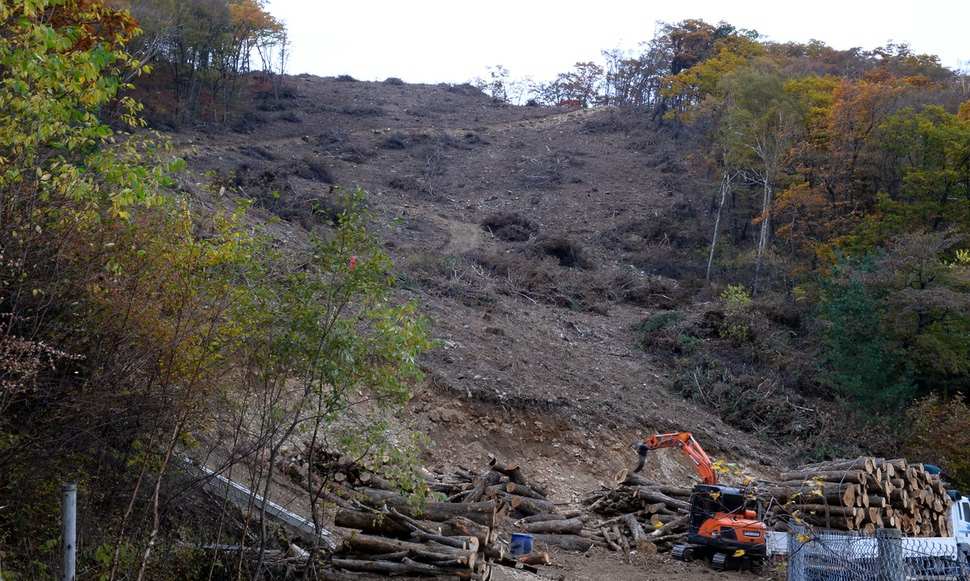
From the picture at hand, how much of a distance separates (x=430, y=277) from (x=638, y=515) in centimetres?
1261

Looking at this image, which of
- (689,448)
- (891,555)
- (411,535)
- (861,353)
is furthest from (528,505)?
(861,353)

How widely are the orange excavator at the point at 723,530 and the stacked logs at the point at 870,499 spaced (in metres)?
0.50

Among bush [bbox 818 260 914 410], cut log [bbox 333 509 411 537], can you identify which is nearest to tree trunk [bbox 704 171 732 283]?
bush [bbox 818 260 914 410]

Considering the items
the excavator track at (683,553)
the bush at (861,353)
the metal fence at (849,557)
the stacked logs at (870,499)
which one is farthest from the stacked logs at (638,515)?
the bush at (861,353)

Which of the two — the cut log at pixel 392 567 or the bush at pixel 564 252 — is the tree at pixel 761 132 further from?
the cut log at pixel 392 567

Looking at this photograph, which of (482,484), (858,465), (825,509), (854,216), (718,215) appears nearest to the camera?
→ (825,509)

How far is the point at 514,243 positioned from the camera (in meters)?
37.2

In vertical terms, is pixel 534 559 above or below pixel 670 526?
above

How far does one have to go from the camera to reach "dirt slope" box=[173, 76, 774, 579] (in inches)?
834

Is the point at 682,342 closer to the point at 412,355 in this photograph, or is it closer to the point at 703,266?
the point at 703,266

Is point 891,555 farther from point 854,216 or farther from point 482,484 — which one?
point 854,216

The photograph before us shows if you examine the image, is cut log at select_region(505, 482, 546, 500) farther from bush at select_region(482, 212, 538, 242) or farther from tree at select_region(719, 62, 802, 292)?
bush at select_region(482, 212, 538, 242)

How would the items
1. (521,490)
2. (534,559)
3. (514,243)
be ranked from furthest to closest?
(514,243) < (521,490) < (534,559)

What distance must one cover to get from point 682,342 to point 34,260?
23438mm
